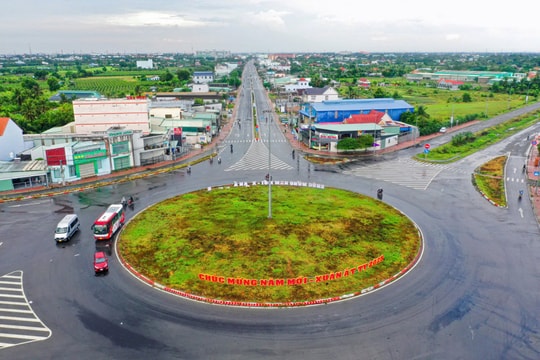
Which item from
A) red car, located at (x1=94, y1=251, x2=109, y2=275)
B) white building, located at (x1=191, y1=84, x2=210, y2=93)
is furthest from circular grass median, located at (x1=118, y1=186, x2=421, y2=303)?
white building, located at (x1=191, y1=84, x2=210, y2=93)

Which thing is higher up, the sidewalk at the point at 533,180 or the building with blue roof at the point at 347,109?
the building with blue roof at the point at 347,109

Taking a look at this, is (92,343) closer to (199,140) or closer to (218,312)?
(218,312)

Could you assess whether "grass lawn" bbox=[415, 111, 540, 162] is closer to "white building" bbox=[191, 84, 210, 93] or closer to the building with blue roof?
the building with blue roof

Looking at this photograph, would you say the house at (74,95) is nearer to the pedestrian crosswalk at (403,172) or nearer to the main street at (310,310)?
the main street at (310,310)

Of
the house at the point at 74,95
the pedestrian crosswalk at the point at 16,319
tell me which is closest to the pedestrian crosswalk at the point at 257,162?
the pedestrian crosswalk at the point at 16,319

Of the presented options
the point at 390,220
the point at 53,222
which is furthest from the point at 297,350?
the point at 53,222
